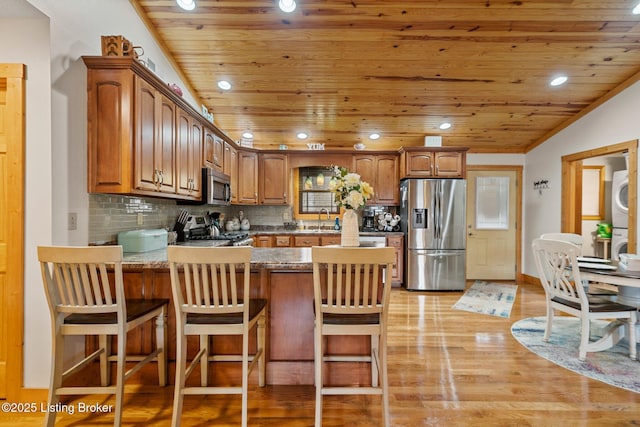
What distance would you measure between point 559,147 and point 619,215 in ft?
4.95

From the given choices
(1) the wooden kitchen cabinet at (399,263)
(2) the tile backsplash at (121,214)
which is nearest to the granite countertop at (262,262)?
(2) the tile backsplash at (121,214)

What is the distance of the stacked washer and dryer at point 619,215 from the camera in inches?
198

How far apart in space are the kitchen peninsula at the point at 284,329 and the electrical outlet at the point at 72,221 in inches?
16.4

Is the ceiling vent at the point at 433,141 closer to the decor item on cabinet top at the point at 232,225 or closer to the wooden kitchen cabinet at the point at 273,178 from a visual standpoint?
the wooden kitchen cabinet at the point at 273,178

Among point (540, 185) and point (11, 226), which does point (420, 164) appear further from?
point (11, 226)

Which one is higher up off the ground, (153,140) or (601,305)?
(153,140)

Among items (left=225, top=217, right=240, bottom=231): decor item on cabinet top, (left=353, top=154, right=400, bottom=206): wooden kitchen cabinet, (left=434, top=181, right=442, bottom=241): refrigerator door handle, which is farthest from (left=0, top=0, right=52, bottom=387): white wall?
(left=434, top=181, right=442, bottom=241): refrigerator door handle

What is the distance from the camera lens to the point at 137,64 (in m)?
2.22

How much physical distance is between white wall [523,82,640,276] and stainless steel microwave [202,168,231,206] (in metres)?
4.98

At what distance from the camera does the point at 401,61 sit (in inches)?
→ 144

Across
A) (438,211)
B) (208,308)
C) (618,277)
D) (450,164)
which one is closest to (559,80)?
(450,164)

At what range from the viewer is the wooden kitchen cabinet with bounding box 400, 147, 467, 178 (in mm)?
5059

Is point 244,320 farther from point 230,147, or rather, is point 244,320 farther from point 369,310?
point 230,147

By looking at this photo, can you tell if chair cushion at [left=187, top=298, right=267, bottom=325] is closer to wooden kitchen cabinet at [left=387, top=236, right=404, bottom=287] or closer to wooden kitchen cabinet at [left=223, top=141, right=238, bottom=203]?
wooden kitchen cabinet at [left=223, top=141, right=238, bottom=203]
